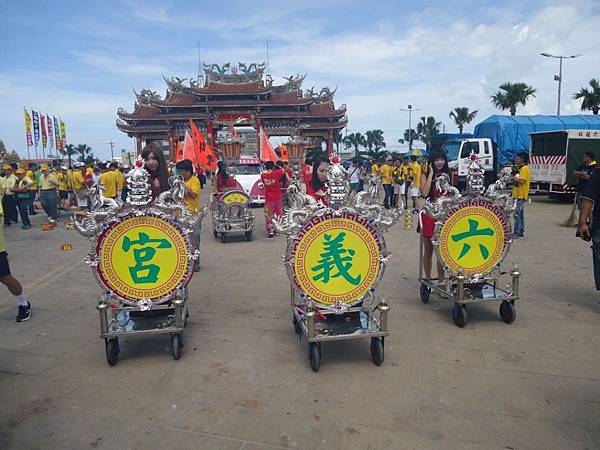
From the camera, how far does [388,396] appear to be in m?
3.37

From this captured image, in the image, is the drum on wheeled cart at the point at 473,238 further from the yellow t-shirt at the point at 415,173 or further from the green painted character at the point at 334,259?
the yellow t-shirt at the point at 415,173

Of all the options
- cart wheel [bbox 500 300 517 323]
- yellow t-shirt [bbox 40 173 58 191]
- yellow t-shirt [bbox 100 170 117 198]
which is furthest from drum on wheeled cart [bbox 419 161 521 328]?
yellow t-shirt [bbox 40 173 58 191]

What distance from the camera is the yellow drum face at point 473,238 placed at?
466cm

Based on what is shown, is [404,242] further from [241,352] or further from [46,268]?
[46,268]

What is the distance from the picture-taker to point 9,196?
40.2 ft

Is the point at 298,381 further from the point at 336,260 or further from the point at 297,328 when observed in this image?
the point at 336,260

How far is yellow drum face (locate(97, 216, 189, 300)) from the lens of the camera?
153 inches

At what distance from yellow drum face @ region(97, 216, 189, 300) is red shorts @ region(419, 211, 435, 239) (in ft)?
8.88

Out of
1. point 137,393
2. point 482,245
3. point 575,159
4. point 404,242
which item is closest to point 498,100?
point 575,159

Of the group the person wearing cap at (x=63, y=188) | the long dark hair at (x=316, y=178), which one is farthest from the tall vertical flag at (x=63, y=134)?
the long dark hair at (x=316, y=178)

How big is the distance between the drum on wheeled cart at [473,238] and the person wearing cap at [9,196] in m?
11.2

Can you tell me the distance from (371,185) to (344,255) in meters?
0.72

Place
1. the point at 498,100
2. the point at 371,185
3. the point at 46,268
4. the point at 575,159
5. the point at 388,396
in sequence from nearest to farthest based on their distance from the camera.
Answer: the point at 388,396 → the point at 371,185 → the point at 46,268 → the point at 575,159 → the point at 498,100

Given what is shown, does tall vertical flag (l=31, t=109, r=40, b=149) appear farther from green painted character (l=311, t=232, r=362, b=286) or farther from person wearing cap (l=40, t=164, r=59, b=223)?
green painted character (l=311, t=232, r=362, b=286)
